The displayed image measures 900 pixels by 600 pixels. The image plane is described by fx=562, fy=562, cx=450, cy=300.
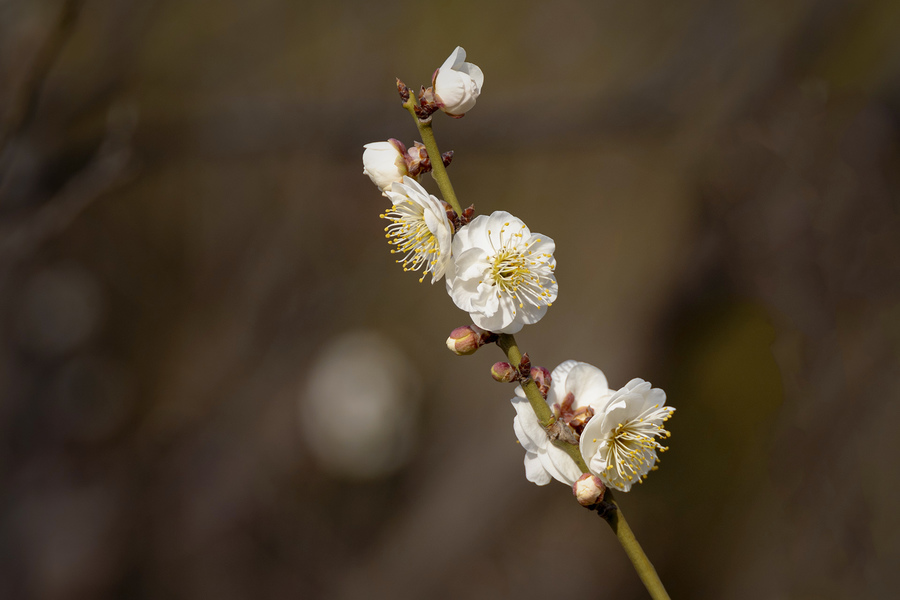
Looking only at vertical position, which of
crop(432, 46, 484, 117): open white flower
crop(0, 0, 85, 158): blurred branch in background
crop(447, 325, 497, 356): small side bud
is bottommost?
crop(447, 325, 497, 356): small side bud

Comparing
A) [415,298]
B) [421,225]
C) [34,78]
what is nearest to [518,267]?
[421,225]

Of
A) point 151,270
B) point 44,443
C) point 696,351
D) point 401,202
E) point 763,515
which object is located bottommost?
point 763,515

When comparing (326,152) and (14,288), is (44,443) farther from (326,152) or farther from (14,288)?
(326,152)

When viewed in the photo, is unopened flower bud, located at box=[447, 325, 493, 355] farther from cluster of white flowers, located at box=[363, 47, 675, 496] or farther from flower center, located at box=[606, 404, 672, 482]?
flower center, located at box=[606, 404, 672, 482]

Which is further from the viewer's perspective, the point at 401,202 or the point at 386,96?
the point at 386,96

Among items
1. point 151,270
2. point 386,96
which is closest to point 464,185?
point 386,96

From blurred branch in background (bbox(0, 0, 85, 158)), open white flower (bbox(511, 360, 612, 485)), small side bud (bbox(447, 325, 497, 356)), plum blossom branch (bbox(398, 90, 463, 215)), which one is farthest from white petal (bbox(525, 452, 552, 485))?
blurred branch in background (bbox(0, 0, 85, 158))

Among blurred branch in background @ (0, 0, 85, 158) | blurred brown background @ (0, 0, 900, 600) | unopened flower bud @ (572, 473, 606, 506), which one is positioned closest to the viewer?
unopened flower bud @ (572, 473, 606, 506)
